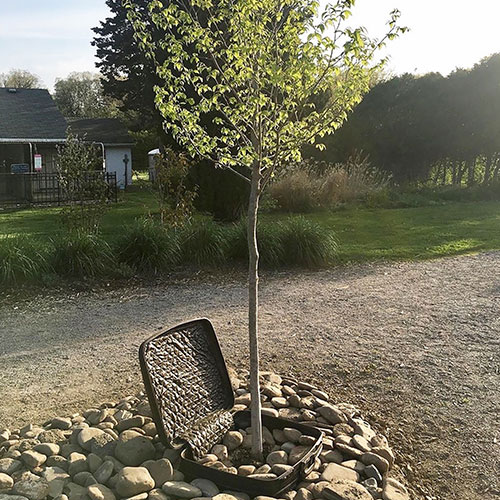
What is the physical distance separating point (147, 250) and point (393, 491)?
17.5 ft

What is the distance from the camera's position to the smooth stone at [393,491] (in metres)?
2.58

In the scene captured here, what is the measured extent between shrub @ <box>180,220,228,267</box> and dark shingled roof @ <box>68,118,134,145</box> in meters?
17.8

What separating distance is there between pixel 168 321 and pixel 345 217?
8.98 m

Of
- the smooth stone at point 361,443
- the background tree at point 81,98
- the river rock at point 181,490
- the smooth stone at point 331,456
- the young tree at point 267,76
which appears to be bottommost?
the smooth stone at point 331,456

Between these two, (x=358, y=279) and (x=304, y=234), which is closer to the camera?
(x=358, y=279)

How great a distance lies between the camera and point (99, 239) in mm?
7340

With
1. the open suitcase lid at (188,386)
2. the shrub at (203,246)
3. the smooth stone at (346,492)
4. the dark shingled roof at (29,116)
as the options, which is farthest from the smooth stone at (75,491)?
the dark shingled roof at (29,116)

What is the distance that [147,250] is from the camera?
24.5 feet

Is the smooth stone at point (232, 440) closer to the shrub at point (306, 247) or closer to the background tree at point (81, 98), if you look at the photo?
the shrub at point (306, 247)

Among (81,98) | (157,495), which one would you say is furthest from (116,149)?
(157,495)

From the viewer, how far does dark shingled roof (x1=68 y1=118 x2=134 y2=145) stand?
25406 mm

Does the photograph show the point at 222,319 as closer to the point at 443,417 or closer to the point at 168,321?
the point at 168,321

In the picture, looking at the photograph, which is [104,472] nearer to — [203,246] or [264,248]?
[203,246]

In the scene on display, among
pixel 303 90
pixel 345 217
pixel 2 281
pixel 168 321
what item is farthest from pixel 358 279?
pixel 345 217
